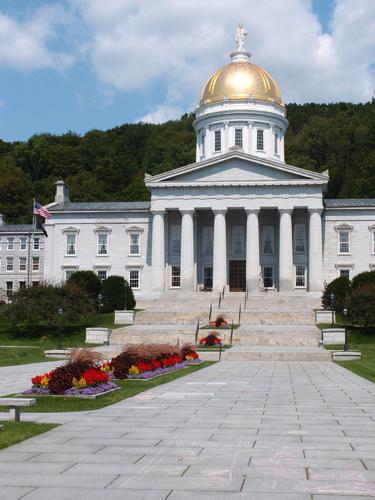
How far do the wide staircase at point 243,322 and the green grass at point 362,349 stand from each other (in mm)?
1989

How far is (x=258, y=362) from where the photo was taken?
32.6 m

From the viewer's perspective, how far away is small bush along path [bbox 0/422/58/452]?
1074cm

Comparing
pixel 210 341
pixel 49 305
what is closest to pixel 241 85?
pixel 49 305

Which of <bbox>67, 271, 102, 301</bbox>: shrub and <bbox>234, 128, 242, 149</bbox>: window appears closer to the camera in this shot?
<bbox>67, 271, 102, 301</bbox>: shrub

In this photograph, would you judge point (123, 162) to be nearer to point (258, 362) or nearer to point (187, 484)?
point (258, 362)

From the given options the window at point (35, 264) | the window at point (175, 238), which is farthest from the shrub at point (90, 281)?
the window at point (35, 264)

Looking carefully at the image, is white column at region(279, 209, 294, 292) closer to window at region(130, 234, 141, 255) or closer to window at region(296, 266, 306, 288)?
window at region(296, 266, 306, 288)

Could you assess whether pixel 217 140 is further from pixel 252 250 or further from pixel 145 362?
pixel 145 362

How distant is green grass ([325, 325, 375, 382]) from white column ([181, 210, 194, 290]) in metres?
22.3

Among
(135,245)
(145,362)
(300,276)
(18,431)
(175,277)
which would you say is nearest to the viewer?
(18,431)

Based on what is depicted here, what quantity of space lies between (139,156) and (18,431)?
413 feet

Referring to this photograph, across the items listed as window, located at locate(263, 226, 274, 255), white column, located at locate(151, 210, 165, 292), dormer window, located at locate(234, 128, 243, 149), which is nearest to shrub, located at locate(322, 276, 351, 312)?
window, located at locate(263, 226, 274, 255)

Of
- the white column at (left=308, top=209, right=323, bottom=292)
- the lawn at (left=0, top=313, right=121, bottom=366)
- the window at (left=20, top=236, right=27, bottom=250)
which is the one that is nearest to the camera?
the lawn at (left=0, top=313, right=121, bottom=366)

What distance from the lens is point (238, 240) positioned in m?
68.8
